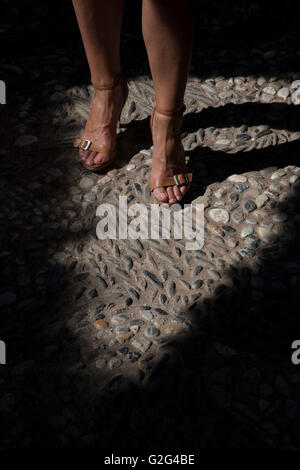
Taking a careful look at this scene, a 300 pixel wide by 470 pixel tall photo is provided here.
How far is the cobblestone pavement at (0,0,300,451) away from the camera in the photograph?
5.91ft

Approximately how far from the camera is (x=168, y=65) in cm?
214

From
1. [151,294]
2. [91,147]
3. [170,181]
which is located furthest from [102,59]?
[151,294]

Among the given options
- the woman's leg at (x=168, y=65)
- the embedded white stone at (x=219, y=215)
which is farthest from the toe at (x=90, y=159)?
the embedded white stone at (x=219, y=215)

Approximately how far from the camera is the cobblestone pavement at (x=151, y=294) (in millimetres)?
1801

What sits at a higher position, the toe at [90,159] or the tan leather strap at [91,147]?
the tan leather strap at [91,147]

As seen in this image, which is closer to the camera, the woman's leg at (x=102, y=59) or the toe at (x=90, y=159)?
the woman's leg at (x=102, y=59)

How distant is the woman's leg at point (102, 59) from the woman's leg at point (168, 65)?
0.93 ft

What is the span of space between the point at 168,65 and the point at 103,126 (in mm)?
602

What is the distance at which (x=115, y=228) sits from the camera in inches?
95.9

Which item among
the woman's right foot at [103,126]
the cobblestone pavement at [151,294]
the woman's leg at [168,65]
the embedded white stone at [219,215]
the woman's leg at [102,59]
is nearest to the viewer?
the cobblestone pavement at [151,294]

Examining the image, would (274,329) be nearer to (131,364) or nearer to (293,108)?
(131,364)

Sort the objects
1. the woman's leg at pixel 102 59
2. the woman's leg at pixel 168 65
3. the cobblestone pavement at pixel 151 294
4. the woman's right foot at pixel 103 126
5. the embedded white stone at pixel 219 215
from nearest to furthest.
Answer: the cobblestone pavement at pixel 151 294 → the woman's leg at pixel 168 65 → the woman's leg at pixel 102 59 → the embedded white stone at pixel 219 215 → the woman's right foot at pixel 103 126

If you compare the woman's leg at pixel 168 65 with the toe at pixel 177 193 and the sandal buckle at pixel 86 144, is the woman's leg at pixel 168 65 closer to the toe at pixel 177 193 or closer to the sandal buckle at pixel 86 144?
the toe at pixel 177 193

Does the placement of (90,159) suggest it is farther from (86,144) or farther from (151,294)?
(151,294)
